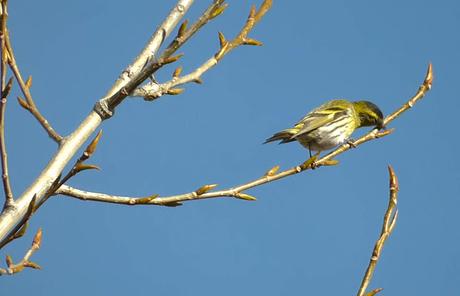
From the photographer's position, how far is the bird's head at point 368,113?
10.2 meters

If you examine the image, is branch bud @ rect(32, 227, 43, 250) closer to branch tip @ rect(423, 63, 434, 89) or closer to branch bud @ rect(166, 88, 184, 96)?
branch bud @ rect(166, 88, 184, 96)

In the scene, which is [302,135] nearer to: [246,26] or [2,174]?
[246,26]

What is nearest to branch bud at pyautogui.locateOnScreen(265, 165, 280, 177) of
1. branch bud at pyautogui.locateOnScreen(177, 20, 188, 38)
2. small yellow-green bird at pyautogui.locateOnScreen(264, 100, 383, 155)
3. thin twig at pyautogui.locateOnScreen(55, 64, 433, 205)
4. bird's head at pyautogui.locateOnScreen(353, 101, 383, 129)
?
thin twig at pyautogui.locateOnScreen(55, 64, 433, 205)

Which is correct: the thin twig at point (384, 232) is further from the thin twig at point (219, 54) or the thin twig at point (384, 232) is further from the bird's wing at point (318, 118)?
the bird's wing at point (318, 118)

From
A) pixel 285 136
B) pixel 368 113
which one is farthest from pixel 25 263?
pixel 368 113

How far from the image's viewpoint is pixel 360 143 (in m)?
4.46

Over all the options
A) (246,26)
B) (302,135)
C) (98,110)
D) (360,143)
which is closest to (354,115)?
(302,135)

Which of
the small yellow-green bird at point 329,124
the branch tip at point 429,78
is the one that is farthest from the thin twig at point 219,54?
the small yellow-green bird at point 329,124

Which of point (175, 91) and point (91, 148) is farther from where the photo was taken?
point (175, 91)

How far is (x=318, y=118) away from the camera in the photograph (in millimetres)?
9414

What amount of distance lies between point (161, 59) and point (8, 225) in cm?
91

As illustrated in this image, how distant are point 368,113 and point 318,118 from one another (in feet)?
4.14

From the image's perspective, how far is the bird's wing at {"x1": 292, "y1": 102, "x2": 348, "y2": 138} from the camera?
9101 mm

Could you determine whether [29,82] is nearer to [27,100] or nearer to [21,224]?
[27,100]
